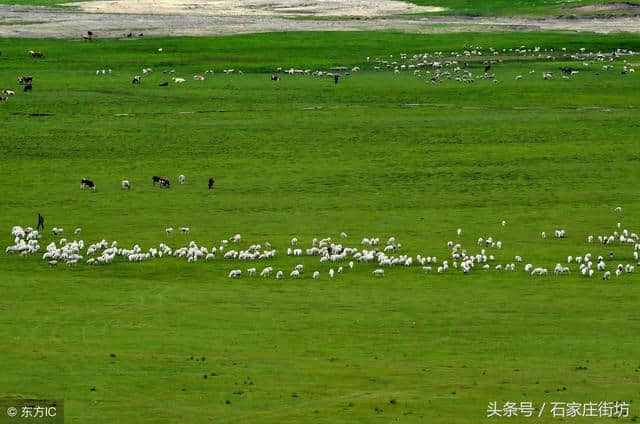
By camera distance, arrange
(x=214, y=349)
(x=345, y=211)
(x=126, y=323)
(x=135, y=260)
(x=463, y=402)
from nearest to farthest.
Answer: (x=463, y=402) < (x=214, y=349) < (x=126, y=323) < (x=135, y=260) < (x=345, y=211)

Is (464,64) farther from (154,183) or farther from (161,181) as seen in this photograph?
(161,181)

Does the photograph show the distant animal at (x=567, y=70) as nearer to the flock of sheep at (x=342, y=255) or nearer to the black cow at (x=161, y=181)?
the black cow at (x=161, y=181)

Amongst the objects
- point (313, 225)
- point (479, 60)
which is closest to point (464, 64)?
point (479, 60)

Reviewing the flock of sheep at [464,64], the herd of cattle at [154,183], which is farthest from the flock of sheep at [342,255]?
the flock of sheep at [464,64]

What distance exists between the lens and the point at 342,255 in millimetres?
47094

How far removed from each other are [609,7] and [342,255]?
322ft

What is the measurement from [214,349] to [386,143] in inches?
1507

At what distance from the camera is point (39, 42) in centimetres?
11388

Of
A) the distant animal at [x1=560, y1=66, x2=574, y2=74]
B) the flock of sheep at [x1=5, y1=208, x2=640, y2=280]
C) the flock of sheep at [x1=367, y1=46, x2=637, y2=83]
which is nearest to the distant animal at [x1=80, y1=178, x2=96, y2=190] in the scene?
the flock of sheep at [x1=5, y1=208, x2=640, y2=280]

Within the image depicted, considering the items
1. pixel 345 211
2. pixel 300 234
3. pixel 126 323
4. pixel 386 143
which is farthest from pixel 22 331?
pixel 386 143

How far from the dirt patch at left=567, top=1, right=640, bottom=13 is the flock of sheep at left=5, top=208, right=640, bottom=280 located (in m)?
90.2

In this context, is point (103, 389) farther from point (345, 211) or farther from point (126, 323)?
point (345, 211)

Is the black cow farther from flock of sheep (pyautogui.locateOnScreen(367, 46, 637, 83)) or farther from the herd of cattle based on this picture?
flock of sheep (pyautogui.locateOnScreen(367, 46, 637, 83))

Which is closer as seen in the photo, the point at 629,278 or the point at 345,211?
the point at 629,278
